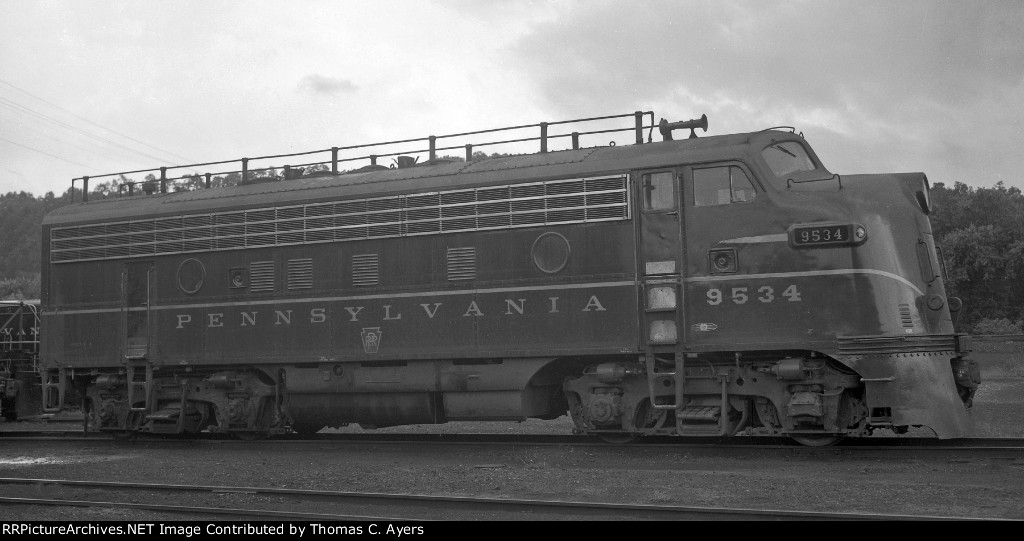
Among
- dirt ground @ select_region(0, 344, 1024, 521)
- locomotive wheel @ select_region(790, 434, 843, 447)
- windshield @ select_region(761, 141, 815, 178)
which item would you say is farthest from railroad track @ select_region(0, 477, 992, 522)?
windshield @ select_region(761, 141, 815, 178)

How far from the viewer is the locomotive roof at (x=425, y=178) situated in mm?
14023

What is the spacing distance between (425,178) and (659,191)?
3953 millimetres

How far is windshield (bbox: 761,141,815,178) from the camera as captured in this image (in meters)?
13.7

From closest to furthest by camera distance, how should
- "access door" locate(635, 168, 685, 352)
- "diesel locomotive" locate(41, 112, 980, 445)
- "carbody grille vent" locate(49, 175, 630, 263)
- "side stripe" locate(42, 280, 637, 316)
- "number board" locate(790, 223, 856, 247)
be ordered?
"number board" locate(790, 223, 856, 247)
"diesel locomotive" locate(41, 112, 980, 445)
"access door" locate(635, 168, 685, 352)
"side stripe" locate(42, 280, 637, 316)
"carbody grille vent" locate(49, 175, 630, 263)

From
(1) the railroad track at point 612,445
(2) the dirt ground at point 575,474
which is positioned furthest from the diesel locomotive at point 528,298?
(2) the dirt ground at point 575,474

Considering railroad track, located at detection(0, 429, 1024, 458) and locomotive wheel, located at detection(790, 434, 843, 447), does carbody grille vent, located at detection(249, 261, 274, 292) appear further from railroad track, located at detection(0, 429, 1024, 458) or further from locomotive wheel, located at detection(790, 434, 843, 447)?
locomotive wheel, located at detection(790, 434, 843, 447)

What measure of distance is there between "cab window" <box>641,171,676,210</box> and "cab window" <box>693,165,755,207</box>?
0.33 meters

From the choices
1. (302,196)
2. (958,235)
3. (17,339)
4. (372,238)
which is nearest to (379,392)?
(372,238)

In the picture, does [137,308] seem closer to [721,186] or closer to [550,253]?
[550,253]

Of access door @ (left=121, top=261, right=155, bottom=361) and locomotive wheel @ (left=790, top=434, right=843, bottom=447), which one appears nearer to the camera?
locomotive wheel @ (left=790, top=434, right=843, bottom=447)

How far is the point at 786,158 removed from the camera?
1405cm

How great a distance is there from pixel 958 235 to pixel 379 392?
120 feet

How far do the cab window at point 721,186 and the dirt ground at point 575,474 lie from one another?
3.54 meters

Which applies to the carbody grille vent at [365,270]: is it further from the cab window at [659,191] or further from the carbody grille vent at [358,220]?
the cab window at [659,191]
